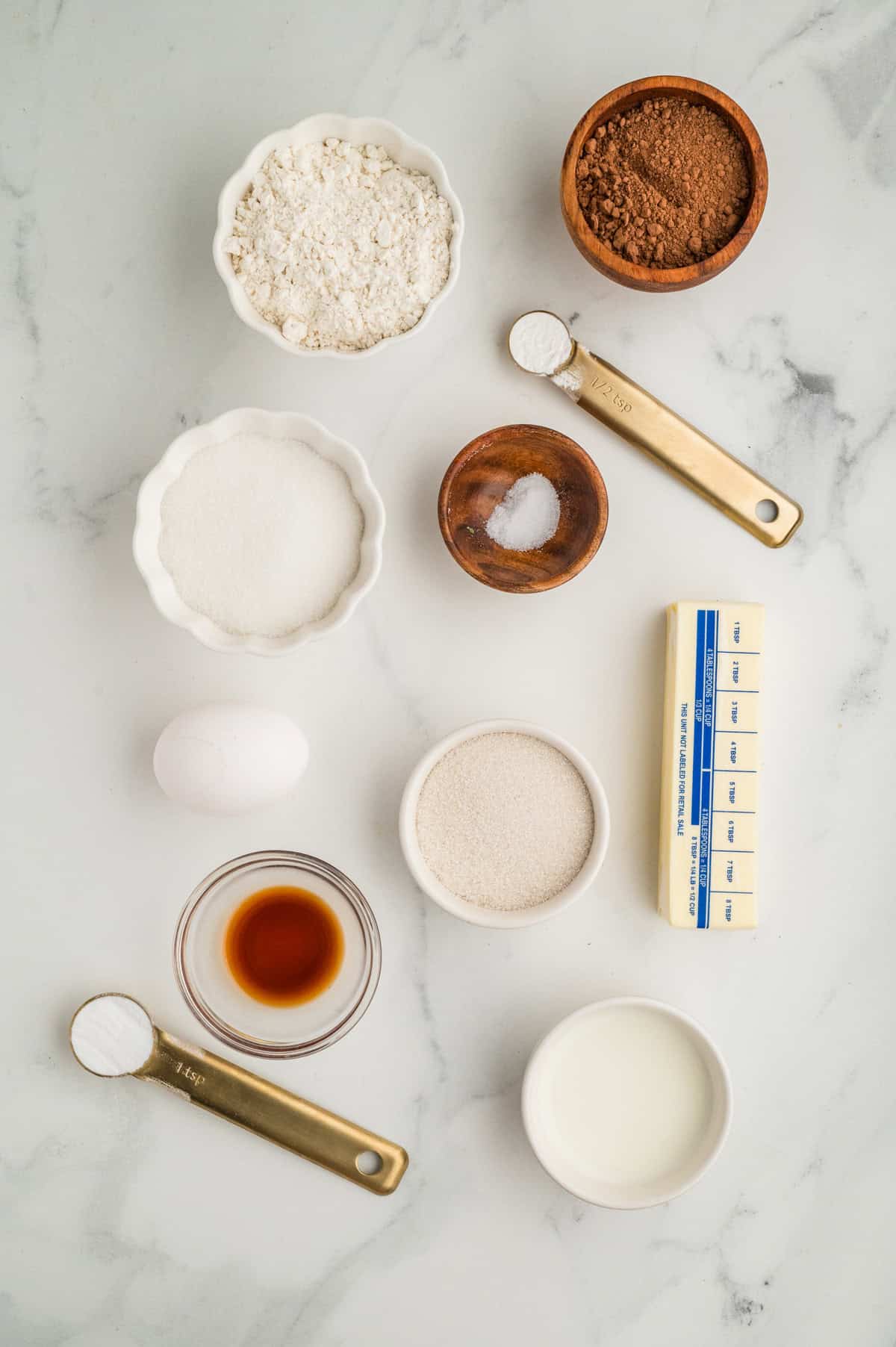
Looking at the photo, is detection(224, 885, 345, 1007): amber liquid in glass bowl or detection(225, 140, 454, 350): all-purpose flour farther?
detection(224, 885, 345, 1007): amber liquid in glass bowl

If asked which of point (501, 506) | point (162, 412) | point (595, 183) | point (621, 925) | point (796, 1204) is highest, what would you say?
point (595, 183)

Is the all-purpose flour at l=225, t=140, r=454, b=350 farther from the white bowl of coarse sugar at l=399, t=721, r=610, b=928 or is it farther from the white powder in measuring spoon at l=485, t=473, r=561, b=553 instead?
the white bowl of coarse sugar at l=399, t=721, r=610, b=928

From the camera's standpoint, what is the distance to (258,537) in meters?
0.84

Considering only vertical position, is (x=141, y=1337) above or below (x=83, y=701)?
below

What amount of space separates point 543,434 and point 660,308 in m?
0.21

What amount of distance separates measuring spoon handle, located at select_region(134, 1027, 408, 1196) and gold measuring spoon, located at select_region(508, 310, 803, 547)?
0.77 meters

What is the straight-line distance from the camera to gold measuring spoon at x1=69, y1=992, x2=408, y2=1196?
0.92 m

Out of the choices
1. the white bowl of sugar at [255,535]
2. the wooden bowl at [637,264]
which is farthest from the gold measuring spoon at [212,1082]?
the wooden bowl at [637,264]

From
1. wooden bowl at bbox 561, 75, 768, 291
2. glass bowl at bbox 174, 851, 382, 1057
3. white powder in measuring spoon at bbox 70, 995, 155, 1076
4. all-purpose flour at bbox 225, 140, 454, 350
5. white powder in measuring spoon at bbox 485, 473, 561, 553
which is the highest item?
wooden bowl at bbox 561, 75, 768, 291

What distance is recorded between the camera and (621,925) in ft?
3.16

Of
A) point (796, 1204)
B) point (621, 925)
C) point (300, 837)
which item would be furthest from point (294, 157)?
point (796, 1204)

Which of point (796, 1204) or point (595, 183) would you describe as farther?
Result: point (796, 1204)

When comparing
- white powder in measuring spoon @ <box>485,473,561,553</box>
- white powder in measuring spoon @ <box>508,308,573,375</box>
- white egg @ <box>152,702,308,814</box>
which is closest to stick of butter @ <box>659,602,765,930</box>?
white powder in measuring spoon @ <box>485,473,561,553</box>

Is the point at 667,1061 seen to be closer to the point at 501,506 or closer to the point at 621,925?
the point at 621,925
